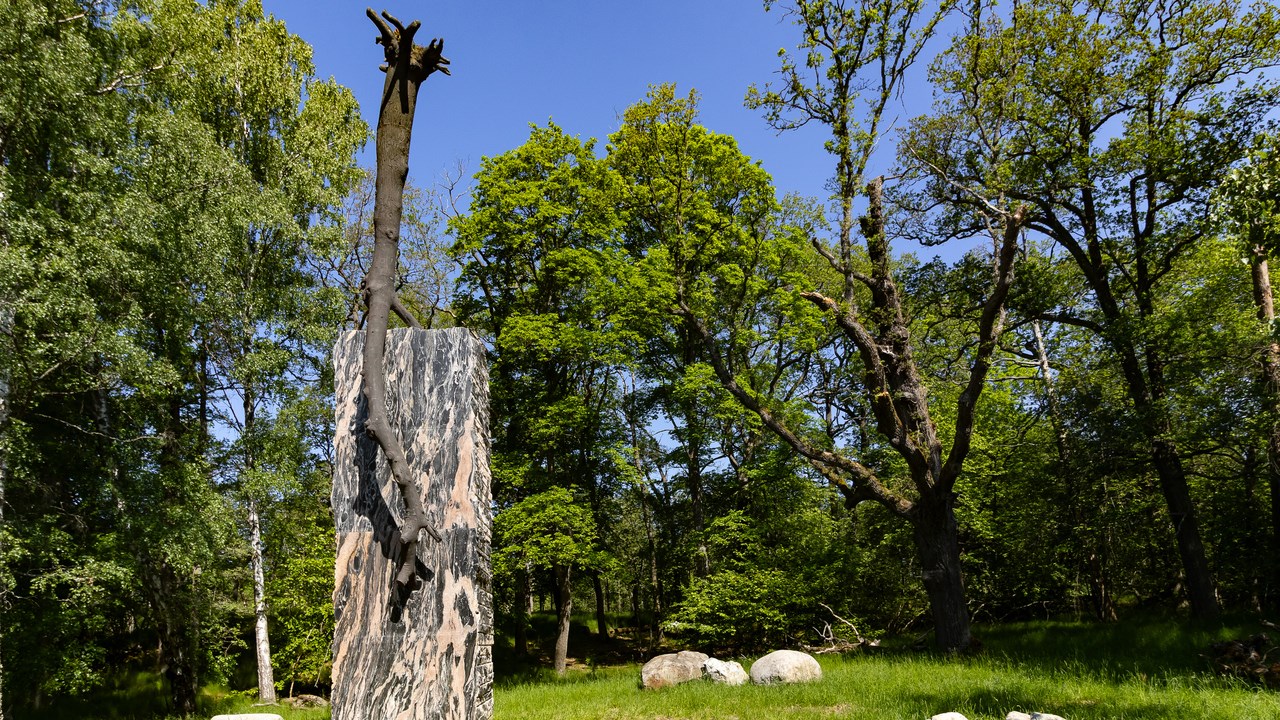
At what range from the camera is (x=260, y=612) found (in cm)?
1342

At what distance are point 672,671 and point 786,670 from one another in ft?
6.26

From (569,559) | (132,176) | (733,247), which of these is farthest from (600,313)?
(132,176)

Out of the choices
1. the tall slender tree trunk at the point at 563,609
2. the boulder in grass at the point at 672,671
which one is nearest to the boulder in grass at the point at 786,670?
the boulder in grass at the point at 672,671

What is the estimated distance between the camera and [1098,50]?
10.1 metres

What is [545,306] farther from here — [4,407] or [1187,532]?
[1187,532]

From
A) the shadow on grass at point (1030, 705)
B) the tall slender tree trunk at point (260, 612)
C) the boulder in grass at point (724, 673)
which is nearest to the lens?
the shadow on grass at point (1030, 705)

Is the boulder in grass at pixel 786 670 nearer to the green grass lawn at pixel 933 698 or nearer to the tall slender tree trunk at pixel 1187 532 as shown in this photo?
the green grass lawn at pixel 933 698

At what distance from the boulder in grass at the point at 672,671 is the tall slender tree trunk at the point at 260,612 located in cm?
868

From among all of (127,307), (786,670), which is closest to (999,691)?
(786,670)

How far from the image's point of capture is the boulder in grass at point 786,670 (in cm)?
858

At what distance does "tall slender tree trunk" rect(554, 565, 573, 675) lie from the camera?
51.6ft

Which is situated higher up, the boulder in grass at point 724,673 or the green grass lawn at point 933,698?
the green grass lawn at point 933,698

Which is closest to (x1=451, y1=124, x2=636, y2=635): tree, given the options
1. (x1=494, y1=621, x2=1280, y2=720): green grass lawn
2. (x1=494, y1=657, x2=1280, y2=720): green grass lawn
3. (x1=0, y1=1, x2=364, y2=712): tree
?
(x1=0, y1=1, x2=364, y2=712): tree

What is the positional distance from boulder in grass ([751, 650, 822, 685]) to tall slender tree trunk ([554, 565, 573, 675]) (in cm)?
762
